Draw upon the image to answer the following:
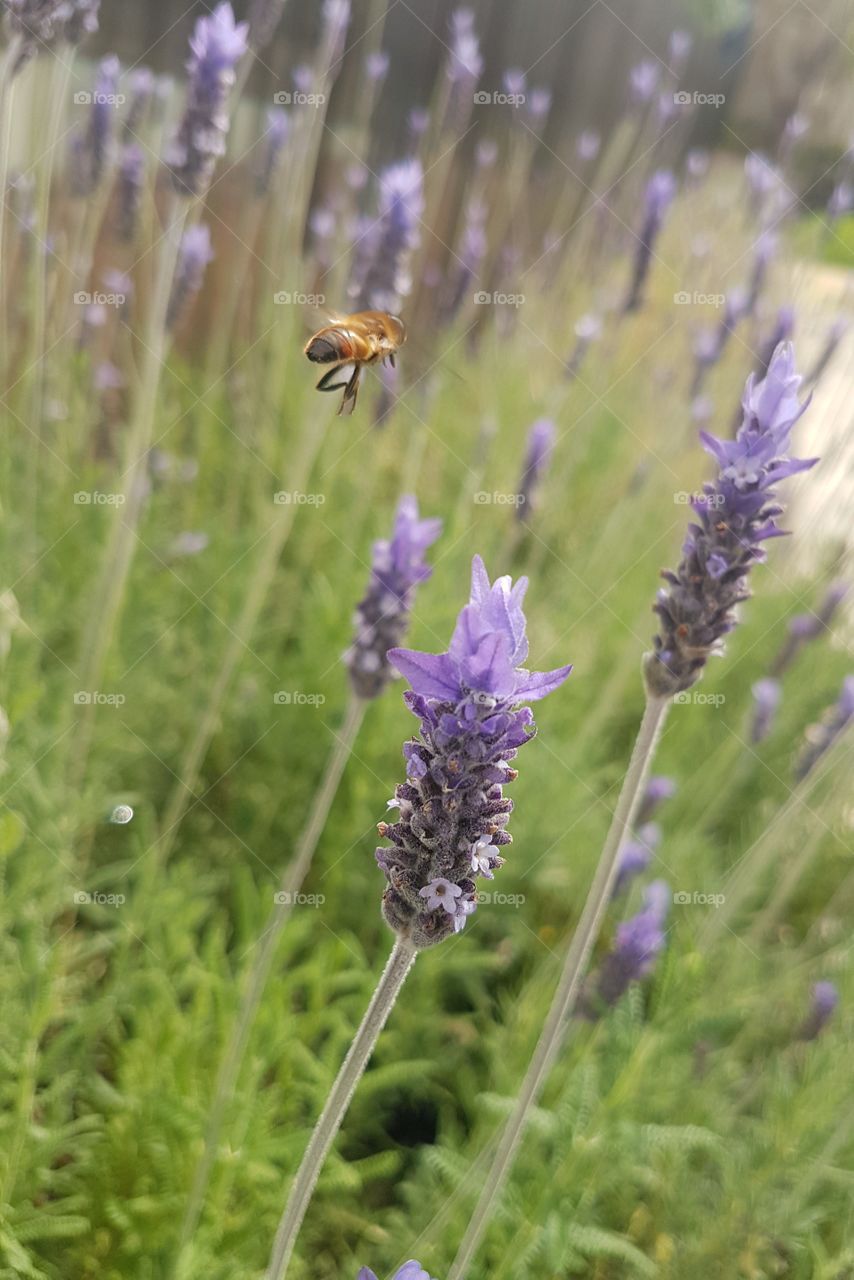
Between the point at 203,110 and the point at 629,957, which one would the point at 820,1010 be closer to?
the point at 629,957

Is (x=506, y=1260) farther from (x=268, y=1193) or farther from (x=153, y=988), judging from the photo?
(x=153, y=988)

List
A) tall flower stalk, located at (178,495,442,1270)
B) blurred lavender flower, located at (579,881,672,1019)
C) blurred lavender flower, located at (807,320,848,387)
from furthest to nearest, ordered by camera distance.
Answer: blurred lavender flower, located at (807,320,848,387)
blurred lavender flower, located at (579,881,672,1019)
tall flower stalk, located at (178,495,442,1270)

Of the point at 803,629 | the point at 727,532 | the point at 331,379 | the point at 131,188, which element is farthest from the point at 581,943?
the point at 131,188

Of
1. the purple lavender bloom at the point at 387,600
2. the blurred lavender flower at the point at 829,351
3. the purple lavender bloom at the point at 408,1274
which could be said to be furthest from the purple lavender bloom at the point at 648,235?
the purple lavender bloom at the point at 408,1274

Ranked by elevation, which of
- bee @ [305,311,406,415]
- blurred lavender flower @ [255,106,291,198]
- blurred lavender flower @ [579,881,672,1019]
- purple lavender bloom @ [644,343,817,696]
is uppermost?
blurred lavender flower @ [255,106,291,198]

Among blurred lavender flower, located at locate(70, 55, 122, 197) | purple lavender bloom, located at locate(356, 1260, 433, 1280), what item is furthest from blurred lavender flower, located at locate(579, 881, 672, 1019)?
blurred lavender flower, located at locate(70, 55, 122, 197)

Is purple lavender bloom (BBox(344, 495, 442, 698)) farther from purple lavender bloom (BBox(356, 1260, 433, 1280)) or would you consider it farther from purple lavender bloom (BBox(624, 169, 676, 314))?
purple lavender bloom (BBox(624, 169, 676, 314))

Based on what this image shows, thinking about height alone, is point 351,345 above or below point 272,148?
below
